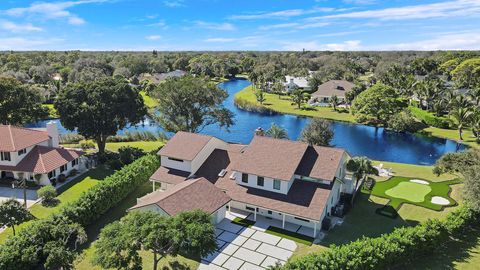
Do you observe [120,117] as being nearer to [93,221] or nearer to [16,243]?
[93,221]

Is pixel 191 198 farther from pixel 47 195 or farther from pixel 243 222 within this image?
pixel 47 195

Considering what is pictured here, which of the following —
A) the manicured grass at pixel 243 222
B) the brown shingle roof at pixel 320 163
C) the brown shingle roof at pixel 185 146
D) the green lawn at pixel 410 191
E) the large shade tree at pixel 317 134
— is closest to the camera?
the manicured grass at pixel 243 222

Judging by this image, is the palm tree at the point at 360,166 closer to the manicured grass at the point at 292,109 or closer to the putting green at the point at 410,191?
the putting green at the point at 410,191

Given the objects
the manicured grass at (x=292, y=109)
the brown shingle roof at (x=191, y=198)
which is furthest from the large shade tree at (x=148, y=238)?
the manicured grass at (x=292, y=109)

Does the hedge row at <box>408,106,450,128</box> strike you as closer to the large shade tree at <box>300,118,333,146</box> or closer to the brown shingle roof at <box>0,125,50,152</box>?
the large shade tree at <box>300,118,333,146</box>

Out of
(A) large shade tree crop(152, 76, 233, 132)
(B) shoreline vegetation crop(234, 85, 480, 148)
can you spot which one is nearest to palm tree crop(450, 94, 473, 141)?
(B) shoreline vegetation crop(234, 85, 480, 148)

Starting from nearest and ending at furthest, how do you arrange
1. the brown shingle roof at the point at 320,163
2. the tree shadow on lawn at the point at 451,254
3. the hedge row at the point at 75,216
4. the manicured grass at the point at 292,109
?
1. the hedge row at the point at 75,216
2. the tree shadow on lawn at the point at 451,254
3. the brown shingle roof at the point at 320,163
4. the manicured grass at the point at 292,109

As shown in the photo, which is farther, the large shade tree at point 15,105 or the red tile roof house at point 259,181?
the large shade tree at point 15,105
